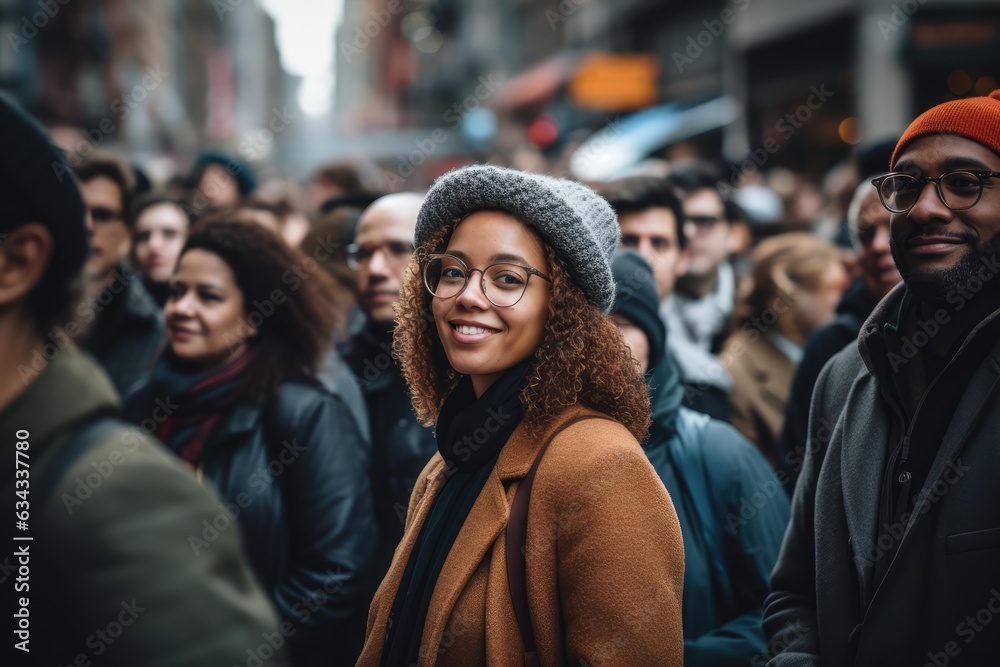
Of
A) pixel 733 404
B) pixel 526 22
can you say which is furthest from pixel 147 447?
pixel 526 22

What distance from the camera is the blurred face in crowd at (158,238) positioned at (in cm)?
613

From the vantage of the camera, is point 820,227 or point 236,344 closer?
point 236,344

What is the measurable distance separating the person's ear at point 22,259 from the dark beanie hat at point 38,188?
0.03 ft

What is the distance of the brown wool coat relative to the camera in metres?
2.26

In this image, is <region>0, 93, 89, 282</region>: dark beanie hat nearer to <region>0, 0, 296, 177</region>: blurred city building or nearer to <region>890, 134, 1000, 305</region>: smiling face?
<region>890, 134, 1000, 305</region>: smiling face

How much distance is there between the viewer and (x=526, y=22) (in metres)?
48.4

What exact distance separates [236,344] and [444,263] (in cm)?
168

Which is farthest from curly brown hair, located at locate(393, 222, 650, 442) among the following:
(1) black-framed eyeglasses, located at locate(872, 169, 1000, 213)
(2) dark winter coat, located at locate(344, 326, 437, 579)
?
(2) dark winter coat, located at locate(344, 326, 437, 579)

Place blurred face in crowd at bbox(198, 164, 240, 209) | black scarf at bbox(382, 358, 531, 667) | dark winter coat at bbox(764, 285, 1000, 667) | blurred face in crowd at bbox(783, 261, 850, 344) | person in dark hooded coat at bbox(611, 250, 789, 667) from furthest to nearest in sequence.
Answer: blurred face in crowd at bbox(198, 164, 240, 209) < blurred face in crowd at bbox(783, 261, 850, 344) < person in dark hooded coat at bbox(611, 250, 789, 667) < black scarf at bbox(382, 358, 531, 667) < dark winter coat at bbox(764, 285, 1000, 667)

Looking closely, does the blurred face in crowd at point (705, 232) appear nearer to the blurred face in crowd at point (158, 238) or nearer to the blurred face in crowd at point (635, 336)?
the blurred face in crowd at point (635, 336)

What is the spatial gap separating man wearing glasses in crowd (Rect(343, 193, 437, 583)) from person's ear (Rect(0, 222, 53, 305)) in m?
2.53

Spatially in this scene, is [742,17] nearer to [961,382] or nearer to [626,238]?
[626,238]

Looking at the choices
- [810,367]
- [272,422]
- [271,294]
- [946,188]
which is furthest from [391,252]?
[946,188]

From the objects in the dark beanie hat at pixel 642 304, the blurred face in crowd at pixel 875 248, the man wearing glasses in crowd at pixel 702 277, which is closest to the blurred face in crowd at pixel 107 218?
the man wearing glasses in crowd at pixel 702 277
